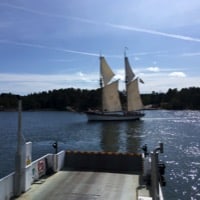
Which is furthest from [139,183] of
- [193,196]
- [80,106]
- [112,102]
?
[80,106]

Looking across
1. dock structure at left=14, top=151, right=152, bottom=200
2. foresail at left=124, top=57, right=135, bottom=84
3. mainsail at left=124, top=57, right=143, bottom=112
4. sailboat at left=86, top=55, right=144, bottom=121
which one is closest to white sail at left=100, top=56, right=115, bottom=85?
sailboat at left=86, top=55, right=144, bottom=121

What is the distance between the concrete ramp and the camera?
16.1m

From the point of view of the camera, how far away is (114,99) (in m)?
83.9

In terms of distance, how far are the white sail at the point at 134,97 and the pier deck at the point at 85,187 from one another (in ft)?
234

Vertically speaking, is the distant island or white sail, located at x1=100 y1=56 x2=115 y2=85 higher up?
white sail, located at x1=100 y1=56 x2=115 y2=85

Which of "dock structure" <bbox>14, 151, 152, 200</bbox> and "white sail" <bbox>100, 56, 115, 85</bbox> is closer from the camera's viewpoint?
"dock structure" <bbox>14, 151, 152, 200</bbox>

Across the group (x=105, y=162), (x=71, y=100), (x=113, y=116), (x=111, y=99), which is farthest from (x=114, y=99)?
(x=71, y=100)

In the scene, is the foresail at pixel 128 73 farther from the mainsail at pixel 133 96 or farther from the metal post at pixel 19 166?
the metal post at pixel 19 166

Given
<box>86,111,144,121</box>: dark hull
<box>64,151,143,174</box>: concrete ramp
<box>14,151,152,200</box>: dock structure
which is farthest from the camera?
<box>86,111,144,121</box>: dark hull

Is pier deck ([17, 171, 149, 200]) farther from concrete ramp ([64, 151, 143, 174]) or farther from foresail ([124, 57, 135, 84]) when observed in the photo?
foresail ([124, 57, 135, 84])

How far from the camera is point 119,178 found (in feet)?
47.9

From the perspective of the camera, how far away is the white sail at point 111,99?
8388 centimetres

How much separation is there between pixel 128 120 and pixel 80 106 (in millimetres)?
80092

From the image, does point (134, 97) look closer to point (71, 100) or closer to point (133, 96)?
point (133, 96)
